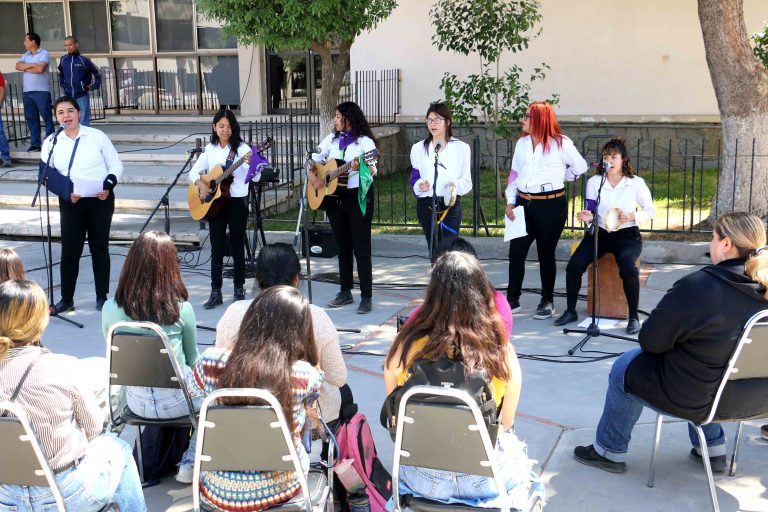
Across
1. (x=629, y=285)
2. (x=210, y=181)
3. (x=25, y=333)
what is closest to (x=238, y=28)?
(x=210, y=181)

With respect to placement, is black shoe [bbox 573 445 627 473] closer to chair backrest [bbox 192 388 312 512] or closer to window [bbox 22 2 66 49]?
chair backrest [bbox 192 388 312 512]

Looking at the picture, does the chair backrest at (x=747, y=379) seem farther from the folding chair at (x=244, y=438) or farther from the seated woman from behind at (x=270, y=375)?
the folding chair at (x=244, y=438)

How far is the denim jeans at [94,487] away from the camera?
327cm

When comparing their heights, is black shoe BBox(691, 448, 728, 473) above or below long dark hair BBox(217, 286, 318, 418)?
below

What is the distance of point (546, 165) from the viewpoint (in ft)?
22.5

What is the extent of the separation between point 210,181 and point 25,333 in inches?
160

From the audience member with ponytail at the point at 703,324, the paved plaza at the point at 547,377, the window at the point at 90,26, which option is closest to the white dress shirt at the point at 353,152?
the paved plaza at the point at 547,377

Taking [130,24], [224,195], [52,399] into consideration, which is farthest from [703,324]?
[130,24]

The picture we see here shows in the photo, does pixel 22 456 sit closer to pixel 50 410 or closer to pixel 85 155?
pixel 50 410

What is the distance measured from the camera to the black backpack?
10.6 ft

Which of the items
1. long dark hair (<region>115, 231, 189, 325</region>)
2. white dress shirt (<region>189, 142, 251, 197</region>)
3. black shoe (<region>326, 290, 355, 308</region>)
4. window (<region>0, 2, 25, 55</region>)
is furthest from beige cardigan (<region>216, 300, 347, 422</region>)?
window (<region>0, 2, 25, 55</region>)

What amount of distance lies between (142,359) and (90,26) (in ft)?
46.8

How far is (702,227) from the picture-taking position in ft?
31.8

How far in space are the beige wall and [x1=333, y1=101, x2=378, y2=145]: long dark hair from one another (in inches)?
289
